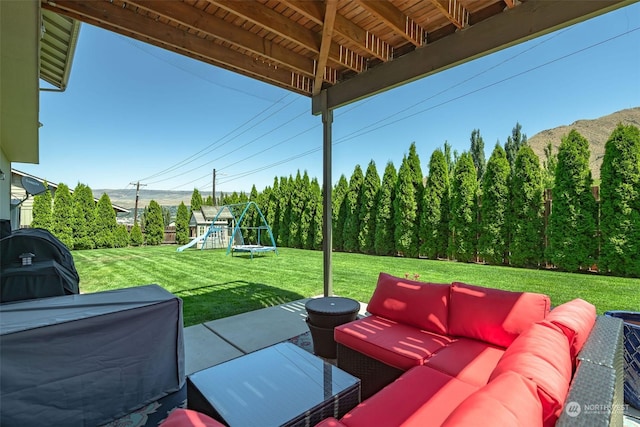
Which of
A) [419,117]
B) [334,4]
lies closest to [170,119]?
[419,117]

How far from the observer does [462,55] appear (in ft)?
9.41

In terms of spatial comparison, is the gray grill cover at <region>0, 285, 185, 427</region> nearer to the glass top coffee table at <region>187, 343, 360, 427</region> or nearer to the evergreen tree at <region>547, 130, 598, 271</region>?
the glass top coffee table at <region>187, 343, 360, 427</region>

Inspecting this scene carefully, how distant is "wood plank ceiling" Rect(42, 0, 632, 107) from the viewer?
2.60 m

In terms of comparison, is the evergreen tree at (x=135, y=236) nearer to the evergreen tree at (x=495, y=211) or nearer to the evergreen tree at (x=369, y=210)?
the evergreen tree at (x=369, y=210)

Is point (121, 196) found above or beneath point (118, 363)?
→ above

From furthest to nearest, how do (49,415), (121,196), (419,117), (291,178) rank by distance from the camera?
(121,196)
(291,178)
(419,117)
(49,415)

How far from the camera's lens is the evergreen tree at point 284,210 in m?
13.8

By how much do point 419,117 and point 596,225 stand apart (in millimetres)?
7313

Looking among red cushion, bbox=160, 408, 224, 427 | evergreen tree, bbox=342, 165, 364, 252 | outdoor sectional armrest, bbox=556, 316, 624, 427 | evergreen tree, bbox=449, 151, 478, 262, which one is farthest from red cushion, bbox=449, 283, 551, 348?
evergreen tree, bbox=342, 165, 364, 252

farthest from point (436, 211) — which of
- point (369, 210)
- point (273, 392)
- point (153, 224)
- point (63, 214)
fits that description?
point (63, 214)

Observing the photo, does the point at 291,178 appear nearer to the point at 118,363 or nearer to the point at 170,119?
the point at 170,119

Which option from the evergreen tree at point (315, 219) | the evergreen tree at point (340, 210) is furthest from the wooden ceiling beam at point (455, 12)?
the evergreen tree at point (315, 219)

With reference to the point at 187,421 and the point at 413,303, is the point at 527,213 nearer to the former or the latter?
the point at 413,303

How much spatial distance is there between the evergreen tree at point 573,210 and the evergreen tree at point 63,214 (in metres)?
15.5
